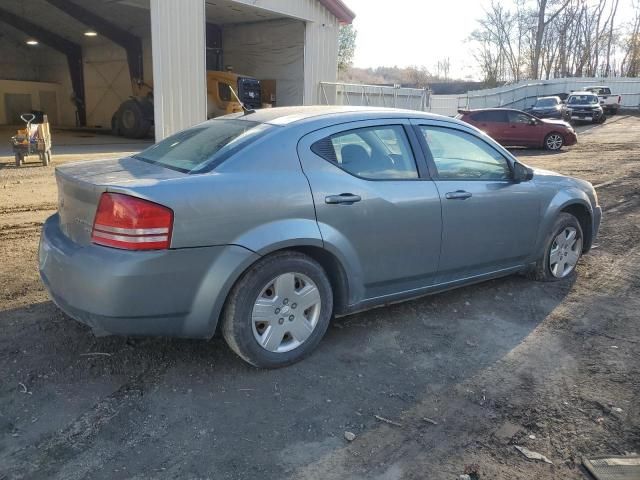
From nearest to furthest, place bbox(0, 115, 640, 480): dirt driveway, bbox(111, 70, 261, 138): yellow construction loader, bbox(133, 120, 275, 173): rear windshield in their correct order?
bbox(0, 115, 640, 480): dirt driveway → bbox(133, 120, 275, 173): rear windshield → bbox(111, 70, 261, 138): yellow construction loader

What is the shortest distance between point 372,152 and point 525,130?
16509mm

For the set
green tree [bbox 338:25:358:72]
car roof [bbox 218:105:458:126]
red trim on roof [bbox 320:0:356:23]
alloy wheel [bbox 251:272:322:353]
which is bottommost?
alloy wheel [bbox 251:272:322:353]

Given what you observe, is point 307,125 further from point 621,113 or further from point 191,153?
point 621,113

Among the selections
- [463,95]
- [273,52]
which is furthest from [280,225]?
[463,95]

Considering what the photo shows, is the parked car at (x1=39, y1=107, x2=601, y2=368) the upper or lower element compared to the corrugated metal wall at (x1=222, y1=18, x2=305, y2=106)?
lower

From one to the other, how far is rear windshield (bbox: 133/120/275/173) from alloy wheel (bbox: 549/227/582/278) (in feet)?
9.98

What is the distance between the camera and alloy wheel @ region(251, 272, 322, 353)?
3.38m

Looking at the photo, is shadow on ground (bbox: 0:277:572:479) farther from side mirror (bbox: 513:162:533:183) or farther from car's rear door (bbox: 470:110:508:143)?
car's rear door (bbox: 470:110:508:143)

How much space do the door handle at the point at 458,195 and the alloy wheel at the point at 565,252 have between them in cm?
137

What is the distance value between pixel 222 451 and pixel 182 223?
120 centimetres

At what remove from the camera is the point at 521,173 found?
183 inches

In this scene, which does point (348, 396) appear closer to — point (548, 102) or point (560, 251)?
point (560, 251)

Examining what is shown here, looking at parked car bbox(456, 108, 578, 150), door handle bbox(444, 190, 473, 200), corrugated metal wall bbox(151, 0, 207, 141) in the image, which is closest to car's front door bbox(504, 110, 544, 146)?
parked car bbox(456, 108, 578, 150)

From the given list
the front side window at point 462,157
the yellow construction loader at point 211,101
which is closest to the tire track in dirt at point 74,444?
the front side window at point 462,157
